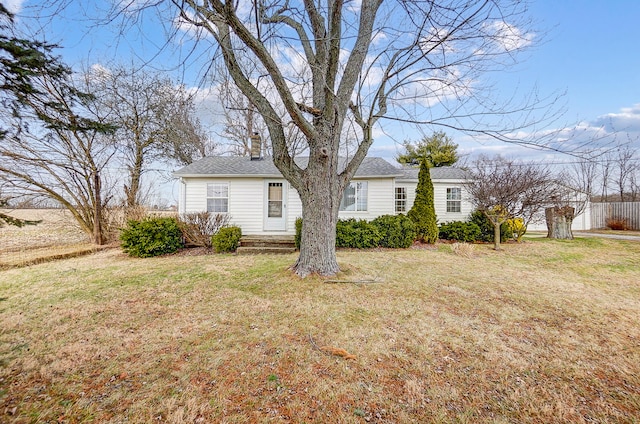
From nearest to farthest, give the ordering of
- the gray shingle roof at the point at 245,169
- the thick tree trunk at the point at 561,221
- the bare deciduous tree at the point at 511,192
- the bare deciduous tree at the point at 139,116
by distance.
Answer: the bare deciduous tree at the point at 511,192
the gray shingle roof at the point at 245,169
the bare deciduous tree at the point at 139,116
the thick tree trunk at the point at 561,221

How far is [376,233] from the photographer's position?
888 centimetres

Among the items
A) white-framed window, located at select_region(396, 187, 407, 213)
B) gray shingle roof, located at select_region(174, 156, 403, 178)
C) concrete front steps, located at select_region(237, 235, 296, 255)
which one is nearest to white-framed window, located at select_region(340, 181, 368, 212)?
gray shingle roof, located at select_region(174, 156, 403, 178)

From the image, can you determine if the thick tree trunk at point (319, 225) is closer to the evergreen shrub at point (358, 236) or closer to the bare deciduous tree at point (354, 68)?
the bare deciduous tree at point (354, 68)

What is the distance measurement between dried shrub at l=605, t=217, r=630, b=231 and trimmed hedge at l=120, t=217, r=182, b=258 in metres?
24.4

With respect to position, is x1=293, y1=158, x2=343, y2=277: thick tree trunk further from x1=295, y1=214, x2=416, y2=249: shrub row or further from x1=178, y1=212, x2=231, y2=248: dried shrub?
x1=178, y1=212, x2=231, y2=248: dried shrub

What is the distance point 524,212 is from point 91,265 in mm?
14327

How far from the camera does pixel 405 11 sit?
4.24 meters

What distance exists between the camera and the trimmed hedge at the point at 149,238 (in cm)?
773

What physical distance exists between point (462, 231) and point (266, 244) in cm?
815

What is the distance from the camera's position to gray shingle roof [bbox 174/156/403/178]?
988cm

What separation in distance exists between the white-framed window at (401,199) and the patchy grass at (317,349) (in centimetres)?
770

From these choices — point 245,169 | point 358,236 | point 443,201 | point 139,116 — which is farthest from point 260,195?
point 443,201

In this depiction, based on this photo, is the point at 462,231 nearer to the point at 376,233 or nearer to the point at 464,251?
the point at 464,251

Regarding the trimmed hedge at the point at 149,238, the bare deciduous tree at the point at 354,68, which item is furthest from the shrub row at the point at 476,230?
the trimmed hedge at the point at 149,238
